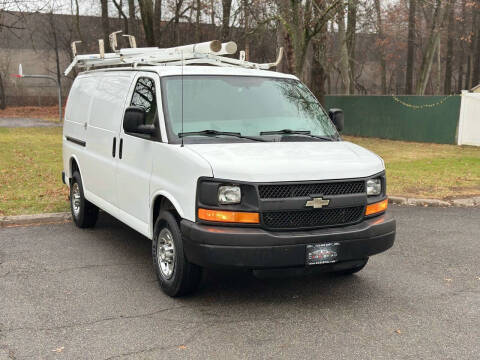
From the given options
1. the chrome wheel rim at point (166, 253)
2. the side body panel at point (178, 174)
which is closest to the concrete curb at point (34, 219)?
the side body panel at point (178, 174)

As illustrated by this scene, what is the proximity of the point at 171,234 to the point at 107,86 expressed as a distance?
8.78 feet

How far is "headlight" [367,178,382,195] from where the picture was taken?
518 cm

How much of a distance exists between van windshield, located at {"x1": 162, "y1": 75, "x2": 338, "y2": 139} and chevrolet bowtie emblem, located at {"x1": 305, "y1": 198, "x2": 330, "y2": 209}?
38.7 inches

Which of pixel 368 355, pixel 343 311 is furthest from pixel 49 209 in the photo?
pixel 368 355

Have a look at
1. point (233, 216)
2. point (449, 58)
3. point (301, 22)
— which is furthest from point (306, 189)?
point (449, 58)

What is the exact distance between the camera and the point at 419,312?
4930mm

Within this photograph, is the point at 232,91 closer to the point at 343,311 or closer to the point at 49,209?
the point at 343,311

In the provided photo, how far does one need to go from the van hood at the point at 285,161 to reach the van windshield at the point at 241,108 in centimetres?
38

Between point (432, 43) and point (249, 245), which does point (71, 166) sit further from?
point (432, 43)

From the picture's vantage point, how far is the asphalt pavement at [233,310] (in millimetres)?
4184

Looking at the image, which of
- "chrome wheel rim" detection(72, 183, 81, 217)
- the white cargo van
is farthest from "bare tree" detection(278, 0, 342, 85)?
the white cargo van

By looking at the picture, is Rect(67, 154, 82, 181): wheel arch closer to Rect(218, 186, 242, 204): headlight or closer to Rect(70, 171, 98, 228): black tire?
Rect(70, 171, 98, 228): black tire

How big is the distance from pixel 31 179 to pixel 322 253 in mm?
8303

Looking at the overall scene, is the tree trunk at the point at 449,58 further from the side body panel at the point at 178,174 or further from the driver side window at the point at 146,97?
the side body panel at the point at 178,174
